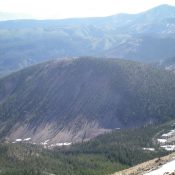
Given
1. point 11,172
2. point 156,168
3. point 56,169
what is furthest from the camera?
point 56,169

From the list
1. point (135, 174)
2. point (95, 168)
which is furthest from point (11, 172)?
point (135, 174)

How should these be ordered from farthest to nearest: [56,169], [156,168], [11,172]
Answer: [56,169] → [11,172] → [156,168]

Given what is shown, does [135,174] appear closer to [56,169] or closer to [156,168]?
[156,168]

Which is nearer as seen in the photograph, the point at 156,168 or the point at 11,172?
the point at 156,168

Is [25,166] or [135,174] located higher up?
[135,174]

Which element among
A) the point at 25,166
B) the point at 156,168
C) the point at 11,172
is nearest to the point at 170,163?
the point at 156,168

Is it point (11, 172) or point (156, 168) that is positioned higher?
point (156, 168)

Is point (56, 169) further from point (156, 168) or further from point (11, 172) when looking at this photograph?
point (156, 168)

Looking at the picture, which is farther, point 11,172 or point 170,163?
point 11,172
